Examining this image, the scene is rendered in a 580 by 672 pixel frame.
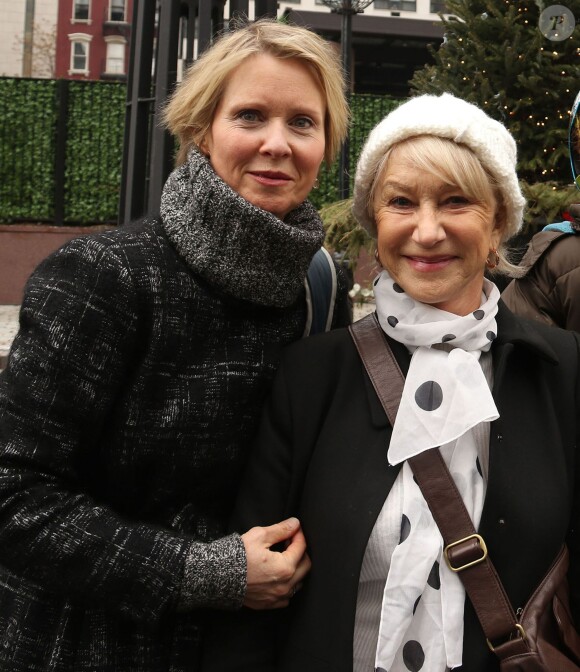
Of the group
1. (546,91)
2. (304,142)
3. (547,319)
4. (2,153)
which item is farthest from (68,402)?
(2,153)

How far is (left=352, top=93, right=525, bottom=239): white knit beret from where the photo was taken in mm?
2086

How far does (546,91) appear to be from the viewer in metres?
6.53

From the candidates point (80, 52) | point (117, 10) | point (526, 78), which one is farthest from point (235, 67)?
point (117, 10)

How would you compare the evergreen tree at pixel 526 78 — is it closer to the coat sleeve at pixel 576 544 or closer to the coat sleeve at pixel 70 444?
the coat sleeve at pixel 576 544

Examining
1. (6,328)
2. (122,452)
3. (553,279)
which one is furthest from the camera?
(6,328)

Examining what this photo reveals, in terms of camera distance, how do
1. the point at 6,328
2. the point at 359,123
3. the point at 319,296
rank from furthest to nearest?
the point at 359,123 → the point at 6,328 → the point at 319,296

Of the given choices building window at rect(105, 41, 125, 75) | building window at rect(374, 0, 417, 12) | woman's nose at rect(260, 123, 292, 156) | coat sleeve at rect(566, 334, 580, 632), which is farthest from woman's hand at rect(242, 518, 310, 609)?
building window at rect(105, 41, 125, 75)

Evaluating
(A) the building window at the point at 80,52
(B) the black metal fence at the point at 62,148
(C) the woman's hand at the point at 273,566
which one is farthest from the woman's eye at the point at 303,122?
(A) the building window at the point at 80,52

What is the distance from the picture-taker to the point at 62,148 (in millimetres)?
14695

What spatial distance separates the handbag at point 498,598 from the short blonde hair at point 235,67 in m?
1.03

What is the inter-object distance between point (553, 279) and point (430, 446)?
115cm

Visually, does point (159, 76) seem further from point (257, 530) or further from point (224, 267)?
point (257, 530)

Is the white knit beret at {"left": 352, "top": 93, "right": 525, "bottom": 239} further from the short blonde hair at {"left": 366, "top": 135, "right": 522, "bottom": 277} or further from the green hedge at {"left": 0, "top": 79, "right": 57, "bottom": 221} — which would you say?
the green hedge at {"left": 0, "top": 79, "right": 57, "bottom": 221}

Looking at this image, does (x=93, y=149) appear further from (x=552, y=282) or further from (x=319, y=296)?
(x=319, y=296)
